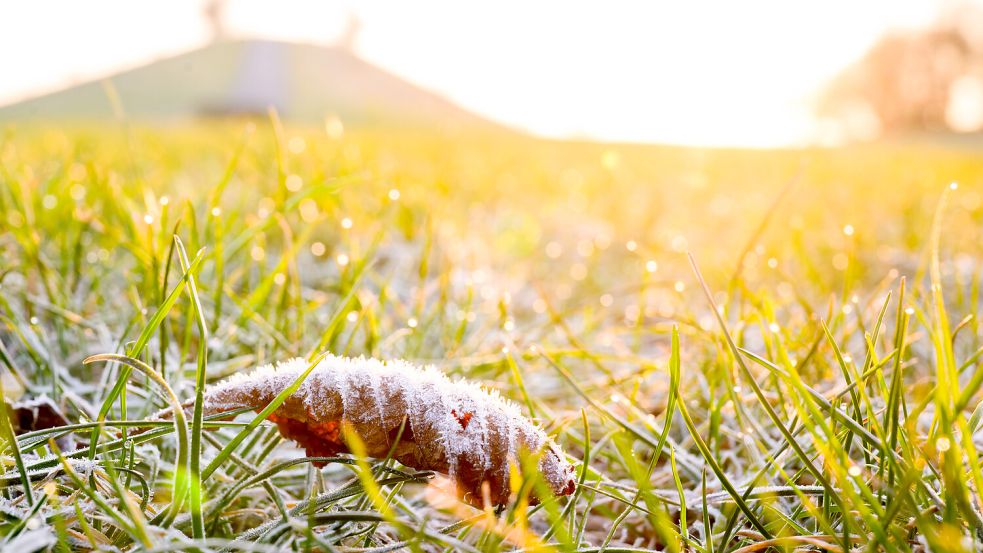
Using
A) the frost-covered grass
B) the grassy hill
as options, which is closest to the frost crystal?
the frost-covered grass

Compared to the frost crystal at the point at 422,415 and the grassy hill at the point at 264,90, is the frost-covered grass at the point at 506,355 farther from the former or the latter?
the grassy hill at the point at 264,90

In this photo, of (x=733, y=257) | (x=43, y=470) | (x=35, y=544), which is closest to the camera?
(x=35, y=544)

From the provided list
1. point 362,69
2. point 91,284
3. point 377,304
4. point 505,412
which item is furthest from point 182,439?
point 362,69

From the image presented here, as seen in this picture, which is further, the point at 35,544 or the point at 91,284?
the point at 91,284

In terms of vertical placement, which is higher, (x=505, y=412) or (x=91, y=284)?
(x=505, y=412)

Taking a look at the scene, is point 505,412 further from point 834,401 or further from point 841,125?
point 841,125

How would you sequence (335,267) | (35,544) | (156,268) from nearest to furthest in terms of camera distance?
(35,544), (156,268), (335,267)

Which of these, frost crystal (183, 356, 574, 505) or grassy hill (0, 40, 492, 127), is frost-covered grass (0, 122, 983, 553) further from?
grassy hill (0, 40, 492, 127)
